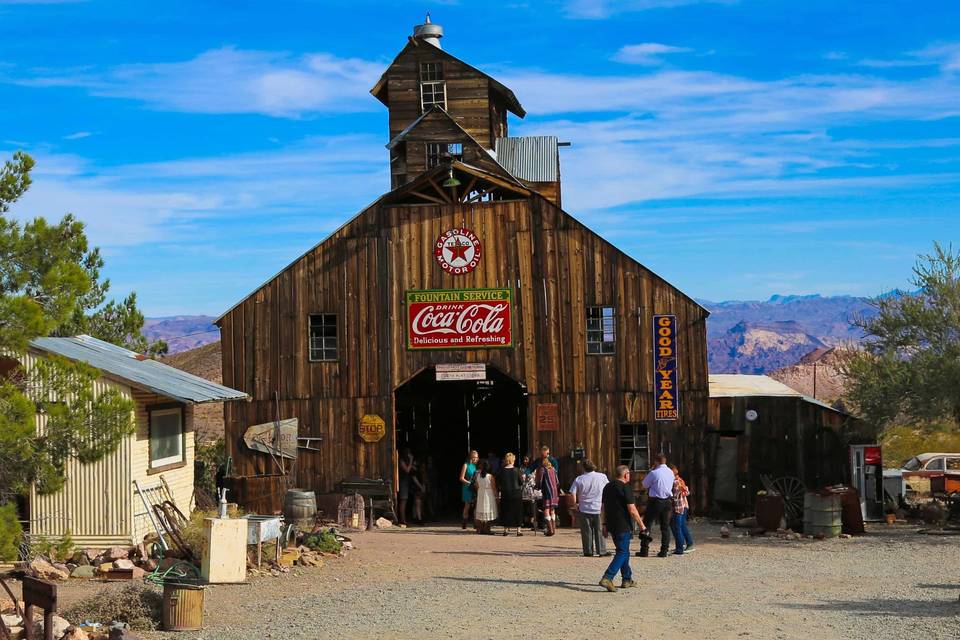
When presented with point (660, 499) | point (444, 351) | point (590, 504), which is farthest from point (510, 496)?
point (660, 499)

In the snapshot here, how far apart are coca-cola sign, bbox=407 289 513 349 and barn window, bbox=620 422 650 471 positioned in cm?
335

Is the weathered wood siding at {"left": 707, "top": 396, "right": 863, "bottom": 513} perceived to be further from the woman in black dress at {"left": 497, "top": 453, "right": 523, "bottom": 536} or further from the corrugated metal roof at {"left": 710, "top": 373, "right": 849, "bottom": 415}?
the woman in black dress at {"left": 497, "top": 453, "right": 523, "bottom": 536}

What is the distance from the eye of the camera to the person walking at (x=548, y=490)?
23094mm

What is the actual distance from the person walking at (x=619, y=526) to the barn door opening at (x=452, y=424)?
12596 millimetres

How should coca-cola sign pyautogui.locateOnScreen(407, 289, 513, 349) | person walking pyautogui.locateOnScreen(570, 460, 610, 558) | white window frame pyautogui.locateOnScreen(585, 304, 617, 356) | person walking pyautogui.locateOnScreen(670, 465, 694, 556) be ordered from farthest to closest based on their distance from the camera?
1. coca-cola sign pyautogui.locateOnScreen(407, 289, 513, 349)
2. white window frame pyautogui.locateOnScreen(585, 304, 617, 356)
3. person walking pyautogui.locateOnScreen(670, 465, 694, 556)
4. person walking pyautogui.locateOnScreen(570, 460, 610, 558)

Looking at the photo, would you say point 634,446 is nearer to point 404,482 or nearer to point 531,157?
point 404,482

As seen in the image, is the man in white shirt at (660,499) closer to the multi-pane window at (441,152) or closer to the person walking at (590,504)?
the person walking at (590,504)

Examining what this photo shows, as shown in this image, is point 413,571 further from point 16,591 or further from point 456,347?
point 456,347

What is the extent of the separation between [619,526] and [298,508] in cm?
798

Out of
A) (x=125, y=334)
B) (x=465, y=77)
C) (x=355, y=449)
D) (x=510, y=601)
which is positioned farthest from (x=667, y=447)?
(x=125, y=334)

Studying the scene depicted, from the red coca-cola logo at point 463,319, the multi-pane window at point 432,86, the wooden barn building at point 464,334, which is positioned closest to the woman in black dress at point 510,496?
the wooden barn building at point 464,334

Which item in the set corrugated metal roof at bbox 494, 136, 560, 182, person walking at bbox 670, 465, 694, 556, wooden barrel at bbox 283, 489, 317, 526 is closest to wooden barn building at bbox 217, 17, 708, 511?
wooden barrel at bbox 283, 489, 317, 526

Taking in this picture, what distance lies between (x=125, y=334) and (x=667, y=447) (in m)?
16.8

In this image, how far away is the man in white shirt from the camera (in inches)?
783
